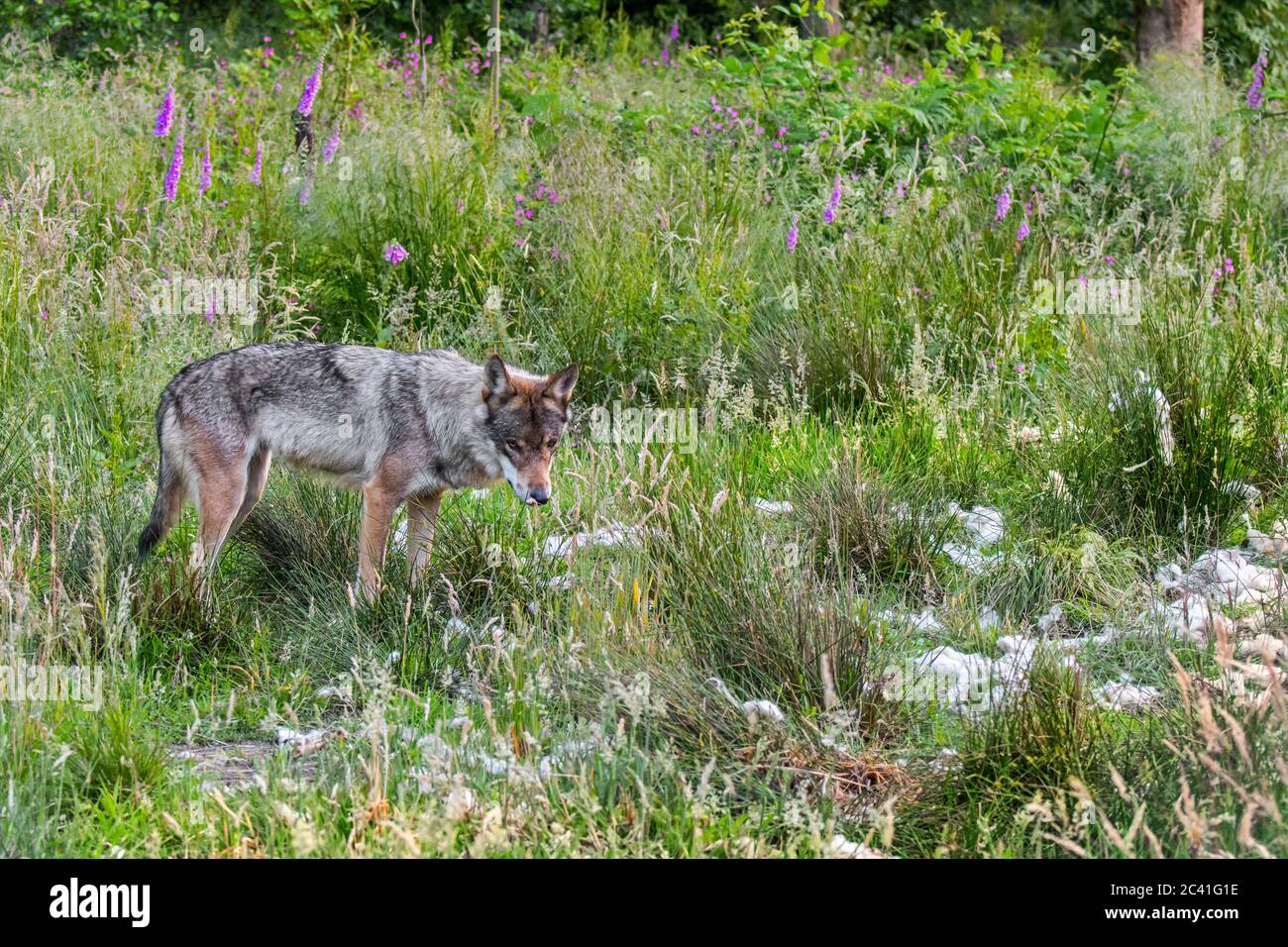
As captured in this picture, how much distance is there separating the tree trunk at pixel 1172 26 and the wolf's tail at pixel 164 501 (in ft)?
46.2

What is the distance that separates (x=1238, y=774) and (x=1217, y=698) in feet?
1.61

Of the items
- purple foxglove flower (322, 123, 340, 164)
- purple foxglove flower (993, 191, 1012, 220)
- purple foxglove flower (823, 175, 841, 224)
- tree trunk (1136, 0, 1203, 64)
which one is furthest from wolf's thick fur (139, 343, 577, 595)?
tree trunk (1136, 0, 1203, 64)

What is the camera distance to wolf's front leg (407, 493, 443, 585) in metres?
5.37

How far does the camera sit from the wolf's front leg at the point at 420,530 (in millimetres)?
5371

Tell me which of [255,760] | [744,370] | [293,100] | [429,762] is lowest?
[255,760]

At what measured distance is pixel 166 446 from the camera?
19.1ft

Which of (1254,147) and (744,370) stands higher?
(1254,147)

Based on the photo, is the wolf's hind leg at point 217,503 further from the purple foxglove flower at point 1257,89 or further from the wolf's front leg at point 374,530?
the purple foxglove flower at point 1257,89

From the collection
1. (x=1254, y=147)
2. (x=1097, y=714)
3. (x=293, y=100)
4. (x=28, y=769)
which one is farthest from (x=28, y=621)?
(x=1254, y=147)

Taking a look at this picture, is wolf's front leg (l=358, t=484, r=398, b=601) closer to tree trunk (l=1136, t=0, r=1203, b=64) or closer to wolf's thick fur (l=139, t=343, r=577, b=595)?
wolf's thick fur (l=139, t=343, r=577, b=595)

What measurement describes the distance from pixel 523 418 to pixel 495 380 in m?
0.20

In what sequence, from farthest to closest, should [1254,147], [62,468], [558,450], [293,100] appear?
[293,100]
[1254,147]
[558,450]
[62,468]

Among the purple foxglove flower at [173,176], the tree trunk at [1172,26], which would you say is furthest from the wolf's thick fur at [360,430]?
the tree trunk at [1172,26]

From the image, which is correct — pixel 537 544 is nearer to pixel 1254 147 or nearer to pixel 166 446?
pixel 166 446
